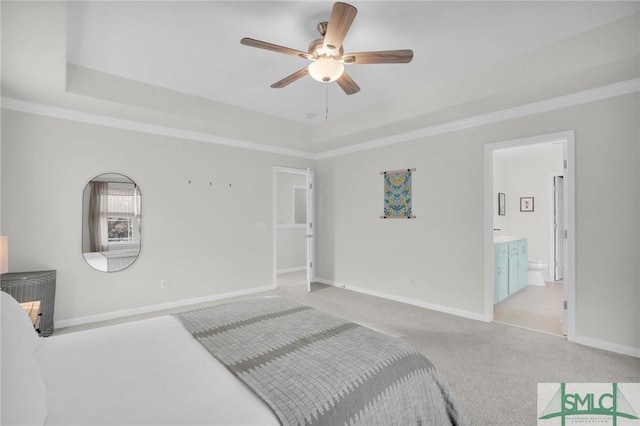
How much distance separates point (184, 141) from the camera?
4254 millimetres

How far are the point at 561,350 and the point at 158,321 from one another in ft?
11.1

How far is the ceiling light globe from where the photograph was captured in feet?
7.43

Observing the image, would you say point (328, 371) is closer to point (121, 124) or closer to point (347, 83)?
point (347, 83)

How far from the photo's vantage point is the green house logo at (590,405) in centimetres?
198

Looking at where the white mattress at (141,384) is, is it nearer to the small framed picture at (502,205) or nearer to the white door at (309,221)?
the white door at (309,221)

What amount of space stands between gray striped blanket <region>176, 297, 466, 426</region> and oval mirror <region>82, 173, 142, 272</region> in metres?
2.38

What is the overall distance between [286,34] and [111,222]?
294 cm

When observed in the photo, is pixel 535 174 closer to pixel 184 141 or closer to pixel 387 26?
pixel 387 26

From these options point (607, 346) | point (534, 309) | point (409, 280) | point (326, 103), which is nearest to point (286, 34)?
point (326, 103)

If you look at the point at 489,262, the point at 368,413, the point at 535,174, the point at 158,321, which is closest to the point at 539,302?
the point at 489,262

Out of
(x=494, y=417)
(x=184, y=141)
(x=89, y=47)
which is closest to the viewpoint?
(x=494, y=417)

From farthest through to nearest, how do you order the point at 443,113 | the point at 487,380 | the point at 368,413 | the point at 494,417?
the point at 443,113
the point at 487,380
the point at 494,417
the point at 368,413

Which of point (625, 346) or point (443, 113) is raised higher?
point (443, 113)

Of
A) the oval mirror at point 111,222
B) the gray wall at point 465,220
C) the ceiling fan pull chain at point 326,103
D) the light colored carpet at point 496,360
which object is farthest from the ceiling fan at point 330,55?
the oval mirror at point 111,222
